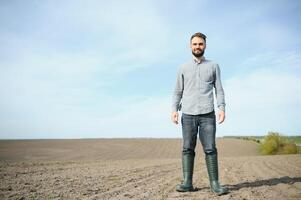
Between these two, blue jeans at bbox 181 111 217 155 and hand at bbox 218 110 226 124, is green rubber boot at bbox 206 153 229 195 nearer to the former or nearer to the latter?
blue jeans at bbox 181 111 217 155

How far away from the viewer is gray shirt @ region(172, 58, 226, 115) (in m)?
5.45

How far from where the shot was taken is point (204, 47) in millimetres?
5559

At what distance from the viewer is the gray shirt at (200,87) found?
17.9 feet

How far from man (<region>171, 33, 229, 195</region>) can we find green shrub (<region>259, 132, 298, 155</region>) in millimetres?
24057

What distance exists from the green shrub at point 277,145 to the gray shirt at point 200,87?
24.0 meters

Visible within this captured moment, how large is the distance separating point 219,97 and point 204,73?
1.43 feet

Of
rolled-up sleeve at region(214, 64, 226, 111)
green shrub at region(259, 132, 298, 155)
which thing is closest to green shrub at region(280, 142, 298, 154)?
green shrub at region(259, 132, 298, 155)

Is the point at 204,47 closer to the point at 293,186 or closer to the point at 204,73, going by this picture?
the point at 204,73

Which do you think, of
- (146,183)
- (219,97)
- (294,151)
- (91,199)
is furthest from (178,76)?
(294,151)

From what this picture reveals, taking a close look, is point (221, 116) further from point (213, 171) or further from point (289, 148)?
point (289, 148)

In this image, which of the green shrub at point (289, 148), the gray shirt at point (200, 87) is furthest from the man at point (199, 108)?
the green shrub at point (289, 148)

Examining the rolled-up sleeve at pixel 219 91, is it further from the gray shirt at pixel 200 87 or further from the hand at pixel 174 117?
the hand at pixel 174 117

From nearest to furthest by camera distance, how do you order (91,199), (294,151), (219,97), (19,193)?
(91,199), (19,193), (219,97), (294,151)

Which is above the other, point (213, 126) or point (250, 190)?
point (213, 126)
